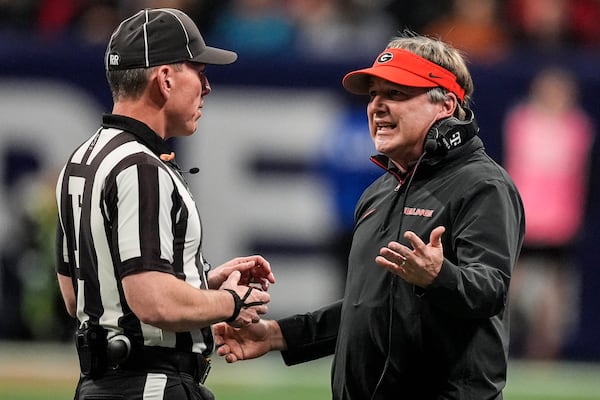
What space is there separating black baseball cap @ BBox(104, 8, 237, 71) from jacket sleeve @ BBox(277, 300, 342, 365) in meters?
1.10

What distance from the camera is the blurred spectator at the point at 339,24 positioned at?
432 inches

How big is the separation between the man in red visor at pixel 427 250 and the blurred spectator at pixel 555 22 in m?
6.57

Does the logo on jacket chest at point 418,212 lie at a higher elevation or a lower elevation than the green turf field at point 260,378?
higher

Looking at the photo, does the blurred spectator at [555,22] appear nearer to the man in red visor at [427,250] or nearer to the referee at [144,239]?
the man in red visor at [427,250]

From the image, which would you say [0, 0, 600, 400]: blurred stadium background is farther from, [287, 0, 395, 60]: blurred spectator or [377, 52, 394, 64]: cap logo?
[377, 52, 394, 64]: cap logo

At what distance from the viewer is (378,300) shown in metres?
4.38

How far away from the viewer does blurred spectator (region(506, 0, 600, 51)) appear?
11.1 metres

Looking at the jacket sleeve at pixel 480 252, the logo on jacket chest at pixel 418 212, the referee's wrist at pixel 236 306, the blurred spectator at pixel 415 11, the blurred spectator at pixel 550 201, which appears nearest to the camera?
the jacket sleeve at pixel 480 252

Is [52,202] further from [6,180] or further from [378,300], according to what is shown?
[378,300]

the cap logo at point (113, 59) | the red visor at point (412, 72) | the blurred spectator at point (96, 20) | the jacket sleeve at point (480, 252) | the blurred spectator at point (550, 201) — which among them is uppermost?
the blurred spectator at point (96, 20)

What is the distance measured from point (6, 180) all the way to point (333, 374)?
249 inches

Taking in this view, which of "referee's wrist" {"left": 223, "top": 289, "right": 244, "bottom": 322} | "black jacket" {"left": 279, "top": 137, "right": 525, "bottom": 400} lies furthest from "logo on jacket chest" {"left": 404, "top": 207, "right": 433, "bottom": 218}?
"referee's wrist" {"left": 223, "top": 289, "right": 244, "bottom": 322}

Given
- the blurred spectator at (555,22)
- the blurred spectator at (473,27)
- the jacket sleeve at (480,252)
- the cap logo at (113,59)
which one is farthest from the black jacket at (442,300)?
the blurred spectator at (555,22)

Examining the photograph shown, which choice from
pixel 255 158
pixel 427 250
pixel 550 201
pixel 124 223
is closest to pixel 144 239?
pixel 124 223
